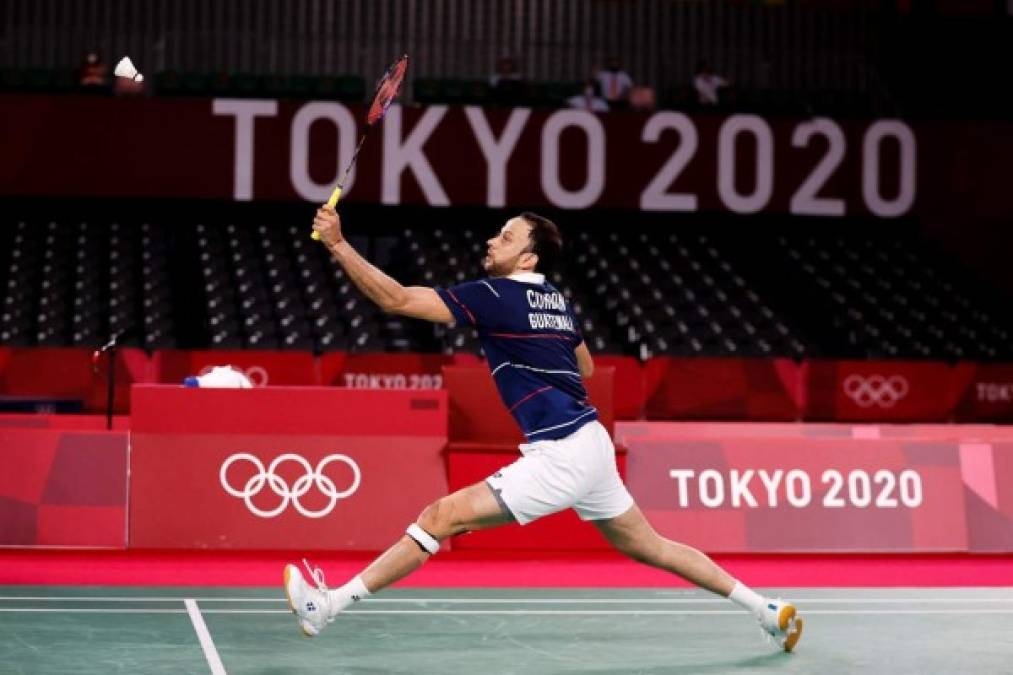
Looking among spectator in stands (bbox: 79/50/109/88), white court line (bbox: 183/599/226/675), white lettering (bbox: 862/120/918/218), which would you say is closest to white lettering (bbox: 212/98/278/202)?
spectator in stands (bbox: 79/50/109/88)

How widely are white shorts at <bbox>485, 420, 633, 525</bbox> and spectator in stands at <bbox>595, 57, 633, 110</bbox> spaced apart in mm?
14160

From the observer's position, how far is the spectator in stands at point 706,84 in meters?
19.7

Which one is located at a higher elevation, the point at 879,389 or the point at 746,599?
the point at 746,599

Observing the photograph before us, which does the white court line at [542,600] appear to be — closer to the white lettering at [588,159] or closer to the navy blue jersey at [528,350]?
the navy blue jersey at [528,350]

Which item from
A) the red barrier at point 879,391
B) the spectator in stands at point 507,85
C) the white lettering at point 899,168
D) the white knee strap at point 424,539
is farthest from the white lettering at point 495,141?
the white knee strap at point 424,539

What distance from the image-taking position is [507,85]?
1934 centimetres

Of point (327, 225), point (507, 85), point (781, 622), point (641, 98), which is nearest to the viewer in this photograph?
point (327, 225)

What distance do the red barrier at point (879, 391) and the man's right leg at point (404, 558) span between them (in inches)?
466

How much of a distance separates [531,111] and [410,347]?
3.91 m

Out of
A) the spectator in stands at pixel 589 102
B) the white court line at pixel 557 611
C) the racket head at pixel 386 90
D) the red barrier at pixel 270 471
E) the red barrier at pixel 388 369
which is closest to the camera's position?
the racket head at pixel 386 90

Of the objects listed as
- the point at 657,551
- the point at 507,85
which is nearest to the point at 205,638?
the point at 657,551

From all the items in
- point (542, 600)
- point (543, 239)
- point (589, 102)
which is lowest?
point (542, 600)

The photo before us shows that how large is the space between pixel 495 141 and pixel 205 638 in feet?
44.1

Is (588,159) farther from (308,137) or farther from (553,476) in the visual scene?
(553,476)
